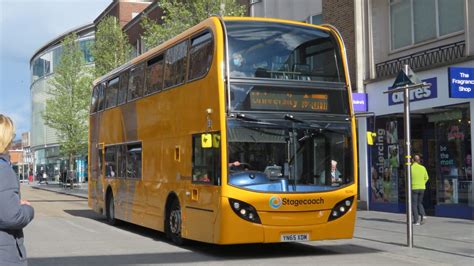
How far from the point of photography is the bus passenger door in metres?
9.73

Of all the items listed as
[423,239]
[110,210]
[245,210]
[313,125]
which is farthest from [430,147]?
[245,210]

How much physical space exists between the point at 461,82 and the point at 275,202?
7.41 metres

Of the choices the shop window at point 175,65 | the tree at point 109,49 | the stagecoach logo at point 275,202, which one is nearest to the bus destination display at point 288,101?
the stagecoach logo at point 275,202

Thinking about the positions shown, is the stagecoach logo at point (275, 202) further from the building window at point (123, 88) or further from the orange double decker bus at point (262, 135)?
the building window at point (123, 88)

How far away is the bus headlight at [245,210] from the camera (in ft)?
30.9

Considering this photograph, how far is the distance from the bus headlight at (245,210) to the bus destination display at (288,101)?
163 centimetres

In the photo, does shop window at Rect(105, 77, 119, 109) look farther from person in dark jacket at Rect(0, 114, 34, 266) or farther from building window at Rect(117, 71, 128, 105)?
person in dark jacket at Rect(0, 114, 34, 266)

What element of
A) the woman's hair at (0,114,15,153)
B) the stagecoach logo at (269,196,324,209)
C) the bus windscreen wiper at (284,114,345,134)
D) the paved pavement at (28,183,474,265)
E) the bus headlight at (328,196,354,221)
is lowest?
the paved pavement at (28,183,474,265)

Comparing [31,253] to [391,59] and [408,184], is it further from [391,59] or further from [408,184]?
[391,59]

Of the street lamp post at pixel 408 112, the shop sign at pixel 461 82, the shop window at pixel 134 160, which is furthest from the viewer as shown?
the shop sign at pixel 461 82

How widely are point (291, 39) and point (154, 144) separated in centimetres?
418

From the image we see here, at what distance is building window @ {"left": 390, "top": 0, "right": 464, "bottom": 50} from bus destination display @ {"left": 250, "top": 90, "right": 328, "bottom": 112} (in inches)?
305

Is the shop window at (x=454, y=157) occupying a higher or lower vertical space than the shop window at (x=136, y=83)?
lower

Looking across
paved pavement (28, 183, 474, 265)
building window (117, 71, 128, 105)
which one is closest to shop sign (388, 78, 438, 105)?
paved pavement (28, 183, 474, 265)
